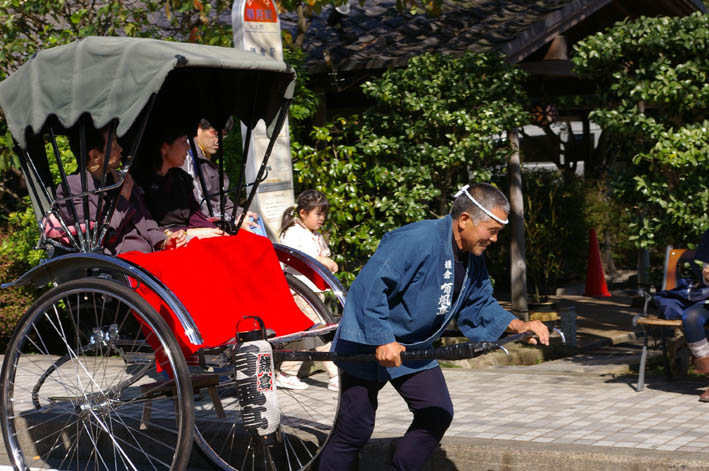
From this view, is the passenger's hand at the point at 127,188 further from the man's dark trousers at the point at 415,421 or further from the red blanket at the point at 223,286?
the man's dark trousers at the point at 415,421

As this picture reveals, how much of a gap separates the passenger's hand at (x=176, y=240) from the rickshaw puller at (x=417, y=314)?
138 cm

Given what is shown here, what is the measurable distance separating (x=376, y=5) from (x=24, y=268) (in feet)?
17.5

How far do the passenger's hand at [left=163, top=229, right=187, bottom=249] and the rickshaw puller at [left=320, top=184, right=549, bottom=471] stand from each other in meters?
1.38

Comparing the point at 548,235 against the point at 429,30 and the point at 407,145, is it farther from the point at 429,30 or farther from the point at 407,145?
the point at 407,145

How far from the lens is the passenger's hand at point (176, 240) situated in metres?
5.65

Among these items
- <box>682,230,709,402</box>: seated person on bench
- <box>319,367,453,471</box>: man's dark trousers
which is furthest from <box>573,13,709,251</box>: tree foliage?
<box>319,367,453,471</box>: man's dark trousers

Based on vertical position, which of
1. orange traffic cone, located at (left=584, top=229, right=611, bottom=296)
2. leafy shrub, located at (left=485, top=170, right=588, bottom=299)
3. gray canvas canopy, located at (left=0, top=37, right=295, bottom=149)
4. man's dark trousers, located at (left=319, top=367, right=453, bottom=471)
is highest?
gray canvas canopy, located at (left=0, top=37, right=295, bottom=149)

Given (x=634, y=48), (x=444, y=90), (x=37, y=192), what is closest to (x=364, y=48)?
(x=444, y=90)

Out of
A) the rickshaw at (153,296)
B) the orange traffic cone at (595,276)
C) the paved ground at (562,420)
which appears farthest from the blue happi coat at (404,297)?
the orange traffic cone at (595,276)

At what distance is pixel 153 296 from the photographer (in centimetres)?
522

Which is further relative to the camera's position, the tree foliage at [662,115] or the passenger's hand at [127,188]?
the tree foliage at [662,115]

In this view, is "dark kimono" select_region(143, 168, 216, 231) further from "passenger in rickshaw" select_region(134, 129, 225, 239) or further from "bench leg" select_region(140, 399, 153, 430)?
"bench leg" select_region(140, 399, 153, 430)

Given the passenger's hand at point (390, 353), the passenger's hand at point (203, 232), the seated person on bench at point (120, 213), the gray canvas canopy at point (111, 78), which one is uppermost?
the gray canvas canopy at point (111, 78)

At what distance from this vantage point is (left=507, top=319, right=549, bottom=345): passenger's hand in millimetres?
4316
